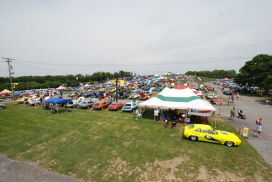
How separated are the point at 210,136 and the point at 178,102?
5962 mm

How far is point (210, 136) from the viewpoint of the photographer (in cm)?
1014

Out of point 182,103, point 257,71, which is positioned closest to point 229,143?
point 182,103

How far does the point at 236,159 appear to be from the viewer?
26.7 ft

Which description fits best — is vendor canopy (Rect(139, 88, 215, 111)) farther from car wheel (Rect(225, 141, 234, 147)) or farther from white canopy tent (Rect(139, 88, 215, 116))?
car wheel (Rect(225, 141, 234, 147))

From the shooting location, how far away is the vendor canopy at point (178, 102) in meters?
14.3

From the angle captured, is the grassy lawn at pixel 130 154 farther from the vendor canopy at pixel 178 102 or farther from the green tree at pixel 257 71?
the green tree at pixel 257 71

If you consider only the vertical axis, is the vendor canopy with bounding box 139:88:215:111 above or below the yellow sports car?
above

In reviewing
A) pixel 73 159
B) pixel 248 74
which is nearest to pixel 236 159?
pixel 73 159

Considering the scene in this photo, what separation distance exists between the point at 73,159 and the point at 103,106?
14486mm

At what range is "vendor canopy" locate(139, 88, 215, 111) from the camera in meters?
14.3

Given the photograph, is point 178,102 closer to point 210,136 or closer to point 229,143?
point 210,136

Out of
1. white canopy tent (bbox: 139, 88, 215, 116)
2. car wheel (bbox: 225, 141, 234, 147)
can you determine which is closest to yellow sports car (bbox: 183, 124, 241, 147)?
car wheel (bbox: 225, 141, 234, 147)

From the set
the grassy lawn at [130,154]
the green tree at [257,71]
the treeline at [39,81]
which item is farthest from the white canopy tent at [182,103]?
the treeline at [39,81]

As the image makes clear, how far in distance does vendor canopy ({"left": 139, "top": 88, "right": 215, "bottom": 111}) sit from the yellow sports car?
11.7 ft
